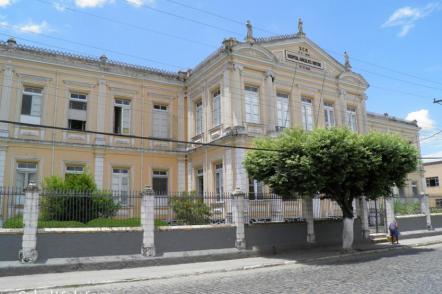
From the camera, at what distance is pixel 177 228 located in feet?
45.9

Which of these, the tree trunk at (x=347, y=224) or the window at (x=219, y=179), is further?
the window at (x=219, y=179)

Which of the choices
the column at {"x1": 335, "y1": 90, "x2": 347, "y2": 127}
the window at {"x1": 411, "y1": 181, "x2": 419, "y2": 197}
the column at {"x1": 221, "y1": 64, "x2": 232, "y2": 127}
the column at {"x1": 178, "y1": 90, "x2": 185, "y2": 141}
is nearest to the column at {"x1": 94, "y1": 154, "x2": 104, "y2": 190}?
the column at {"x1": 178, "y1": 90, "x2": 185, "y2": 141}

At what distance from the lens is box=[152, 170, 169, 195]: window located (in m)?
22.4

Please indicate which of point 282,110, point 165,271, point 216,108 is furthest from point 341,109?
point 165,271

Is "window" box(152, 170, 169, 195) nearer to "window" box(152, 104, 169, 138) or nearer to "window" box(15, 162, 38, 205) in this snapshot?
"window" box(152, 104, 169, 138)

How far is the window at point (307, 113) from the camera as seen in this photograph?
22672 millimetres

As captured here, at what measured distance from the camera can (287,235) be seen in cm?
1662

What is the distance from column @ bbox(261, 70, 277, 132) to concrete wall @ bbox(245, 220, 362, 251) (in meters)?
5.58

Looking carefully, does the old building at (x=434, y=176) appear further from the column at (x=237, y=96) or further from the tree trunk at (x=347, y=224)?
the column at (x=237, y=96)

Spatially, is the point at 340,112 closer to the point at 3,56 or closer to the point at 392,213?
the point at 392,213

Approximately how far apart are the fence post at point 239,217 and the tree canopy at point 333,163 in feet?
3.71

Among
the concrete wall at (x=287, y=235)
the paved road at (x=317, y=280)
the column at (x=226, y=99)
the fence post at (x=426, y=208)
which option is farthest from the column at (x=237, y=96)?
the fence post at (x=426, y=208)

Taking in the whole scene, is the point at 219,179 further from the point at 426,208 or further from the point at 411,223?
the point at 426,208

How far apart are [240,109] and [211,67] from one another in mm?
3141
